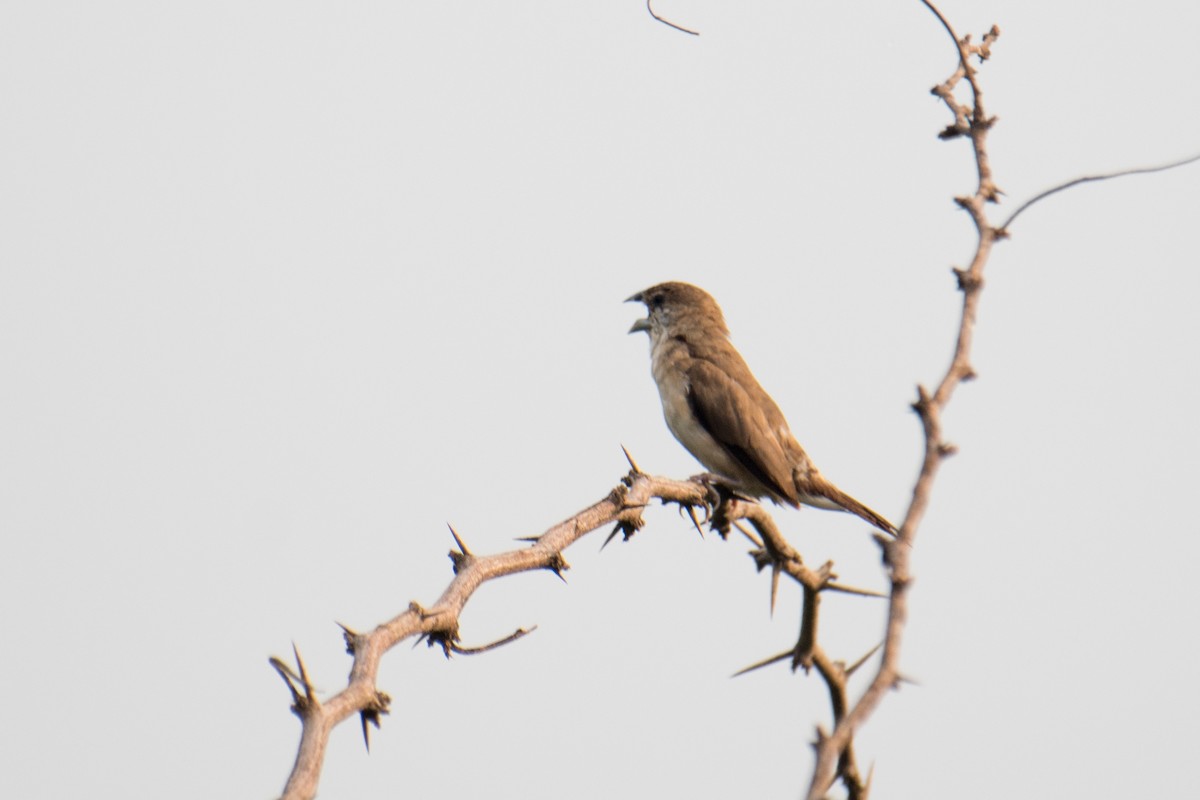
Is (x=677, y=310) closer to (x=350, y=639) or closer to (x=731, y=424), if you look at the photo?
(x=731, y=424)

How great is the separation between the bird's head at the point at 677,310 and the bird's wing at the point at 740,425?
2.19 feet

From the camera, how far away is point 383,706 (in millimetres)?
2064

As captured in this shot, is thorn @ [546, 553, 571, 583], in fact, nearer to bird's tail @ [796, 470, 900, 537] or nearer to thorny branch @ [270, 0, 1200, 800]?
thorny branch @ [270, 0, 1200, 800]

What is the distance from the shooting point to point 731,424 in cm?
706

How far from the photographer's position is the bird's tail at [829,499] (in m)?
7.09

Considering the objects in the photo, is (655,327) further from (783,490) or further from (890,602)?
(890,602)

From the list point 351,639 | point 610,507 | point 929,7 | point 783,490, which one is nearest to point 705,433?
point 783,490

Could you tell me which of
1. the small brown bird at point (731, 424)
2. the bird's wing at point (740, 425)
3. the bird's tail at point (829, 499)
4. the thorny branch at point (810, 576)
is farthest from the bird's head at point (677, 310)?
the thorny branch at point (810, 576)

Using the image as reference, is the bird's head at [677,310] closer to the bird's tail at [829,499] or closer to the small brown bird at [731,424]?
the small brown bird at [731,424]

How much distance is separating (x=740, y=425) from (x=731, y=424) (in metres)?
0.04

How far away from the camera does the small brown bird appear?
699cm

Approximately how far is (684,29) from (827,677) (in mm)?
1524

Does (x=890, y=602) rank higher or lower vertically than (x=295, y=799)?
higher

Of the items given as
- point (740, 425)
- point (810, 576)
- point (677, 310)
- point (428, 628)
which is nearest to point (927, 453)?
point (428, 628)
